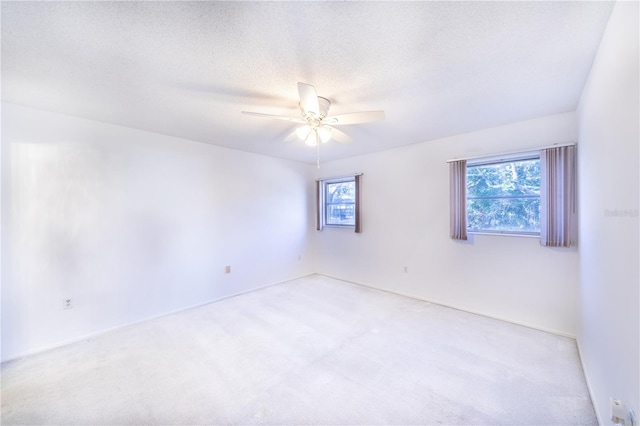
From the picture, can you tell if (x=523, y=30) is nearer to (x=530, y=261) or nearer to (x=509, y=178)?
(x=509, y=178)

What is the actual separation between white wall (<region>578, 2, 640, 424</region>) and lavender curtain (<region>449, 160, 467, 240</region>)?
1.25m

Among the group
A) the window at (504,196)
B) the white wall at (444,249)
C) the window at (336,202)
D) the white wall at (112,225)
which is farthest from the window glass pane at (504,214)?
the white wall at (112,225)

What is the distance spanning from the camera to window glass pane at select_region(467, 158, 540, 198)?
2.81 metres

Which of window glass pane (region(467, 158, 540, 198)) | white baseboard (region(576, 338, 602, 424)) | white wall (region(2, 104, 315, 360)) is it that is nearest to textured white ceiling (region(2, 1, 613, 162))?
white wall (region(2, 104, 315, 360))

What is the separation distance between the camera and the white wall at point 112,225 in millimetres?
2301

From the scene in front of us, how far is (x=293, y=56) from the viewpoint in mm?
1567

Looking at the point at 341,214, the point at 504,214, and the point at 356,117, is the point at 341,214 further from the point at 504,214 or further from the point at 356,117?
the point at 356,117

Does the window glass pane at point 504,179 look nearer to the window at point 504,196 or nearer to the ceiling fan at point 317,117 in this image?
the window at point 504,196

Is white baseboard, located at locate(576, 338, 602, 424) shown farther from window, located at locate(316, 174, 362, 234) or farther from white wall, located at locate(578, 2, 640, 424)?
window, located at locate(316, 174, 362, 234)

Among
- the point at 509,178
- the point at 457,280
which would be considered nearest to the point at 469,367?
the point at 457,280

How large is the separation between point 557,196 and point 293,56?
2.88 meters

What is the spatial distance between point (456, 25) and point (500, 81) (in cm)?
90

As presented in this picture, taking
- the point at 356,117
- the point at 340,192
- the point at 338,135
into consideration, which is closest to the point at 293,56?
the point at 356,117

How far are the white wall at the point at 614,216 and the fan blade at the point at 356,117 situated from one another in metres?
1.24
